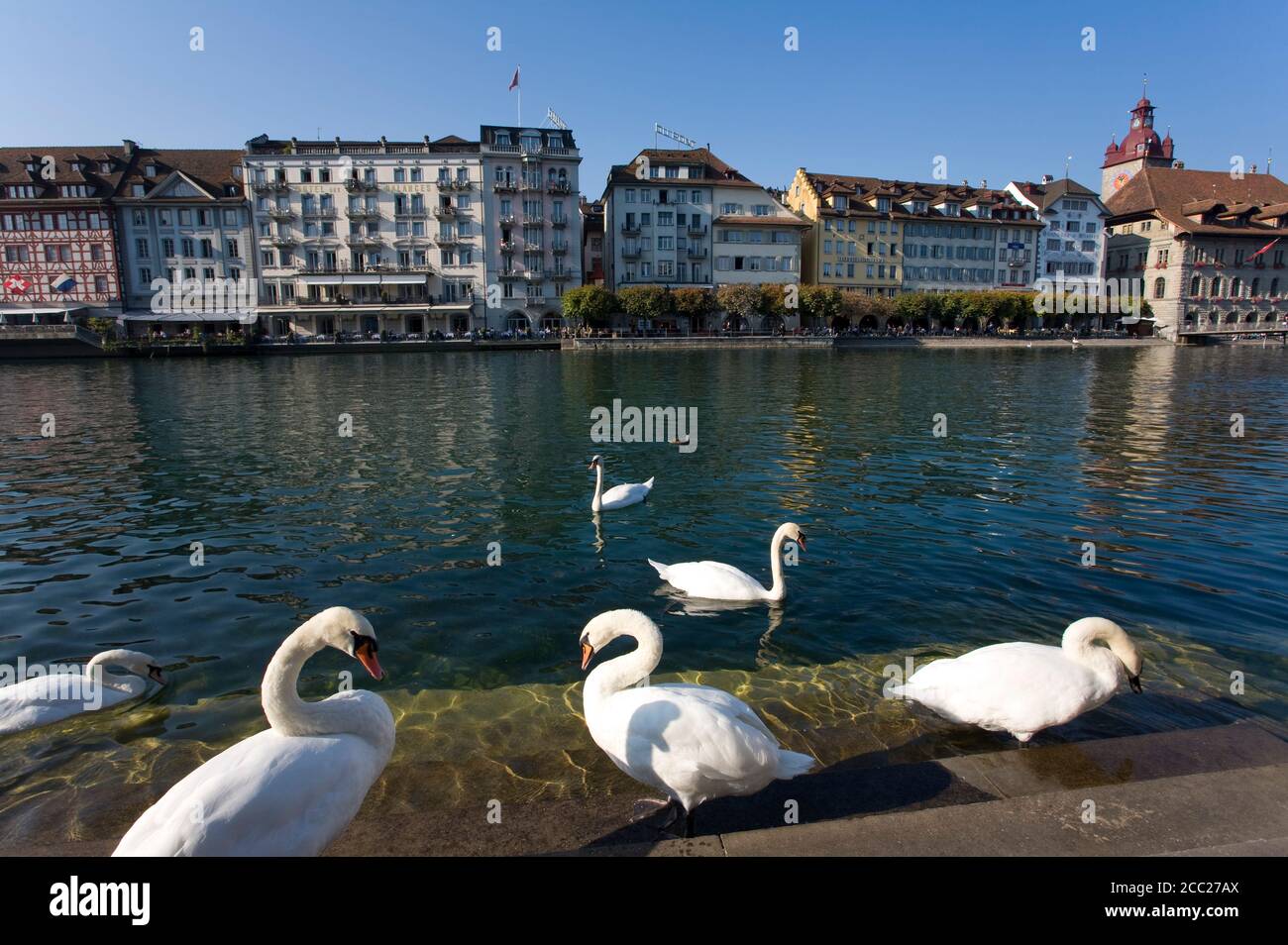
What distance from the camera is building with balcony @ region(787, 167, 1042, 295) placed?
286 feet

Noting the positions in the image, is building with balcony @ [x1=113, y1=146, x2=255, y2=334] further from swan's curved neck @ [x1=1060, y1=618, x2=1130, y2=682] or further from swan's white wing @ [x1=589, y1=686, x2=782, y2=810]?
swan's curved neck @ [x1=1060, y1=618, x2=1130, y2=682]

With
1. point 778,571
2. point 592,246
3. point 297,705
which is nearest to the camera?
point 297,705

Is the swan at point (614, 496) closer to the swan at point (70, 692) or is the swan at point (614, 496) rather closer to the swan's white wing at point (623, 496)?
the swan's white wing at point (623, 496)

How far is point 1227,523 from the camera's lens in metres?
12.8

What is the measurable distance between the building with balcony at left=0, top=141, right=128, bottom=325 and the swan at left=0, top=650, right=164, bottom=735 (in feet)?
266

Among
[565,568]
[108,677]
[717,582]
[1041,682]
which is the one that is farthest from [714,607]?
[108,677]

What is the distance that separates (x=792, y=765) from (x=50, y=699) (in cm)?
689

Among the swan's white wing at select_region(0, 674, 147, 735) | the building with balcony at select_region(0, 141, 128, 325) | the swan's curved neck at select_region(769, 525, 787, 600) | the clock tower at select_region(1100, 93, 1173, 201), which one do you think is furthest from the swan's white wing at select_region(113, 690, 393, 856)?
the clock tower at select_region(1100, 93, 1173, 201)

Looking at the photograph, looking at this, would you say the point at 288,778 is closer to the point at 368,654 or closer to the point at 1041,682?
the point at 368,654

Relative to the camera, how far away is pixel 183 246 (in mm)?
73812

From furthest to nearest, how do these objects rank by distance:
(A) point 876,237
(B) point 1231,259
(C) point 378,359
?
(B) point 1231,259 → (A) point 876,237 → (C) point 378,359

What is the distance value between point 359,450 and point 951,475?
15317mm
